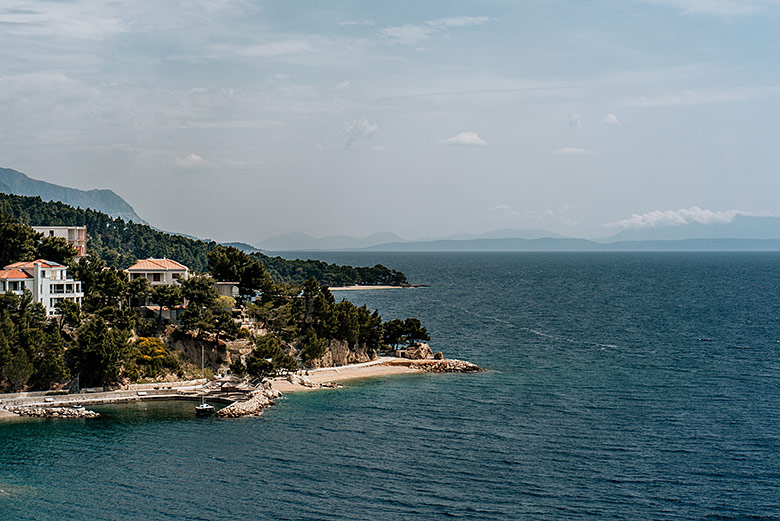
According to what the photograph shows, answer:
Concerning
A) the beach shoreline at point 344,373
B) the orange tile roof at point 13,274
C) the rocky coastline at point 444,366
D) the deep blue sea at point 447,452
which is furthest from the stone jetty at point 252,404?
the orange tile roof at point 13,274

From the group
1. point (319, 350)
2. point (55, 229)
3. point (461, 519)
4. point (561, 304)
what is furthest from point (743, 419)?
point (561, 304)

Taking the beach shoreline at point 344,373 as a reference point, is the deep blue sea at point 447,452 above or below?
below

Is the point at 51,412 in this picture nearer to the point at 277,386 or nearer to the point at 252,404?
the point at 252,404

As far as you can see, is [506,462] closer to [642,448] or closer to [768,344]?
[642,448]

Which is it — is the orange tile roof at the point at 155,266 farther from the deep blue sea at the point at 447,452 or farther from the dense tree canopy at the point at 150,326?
the deep blue sea at the point at 447,452

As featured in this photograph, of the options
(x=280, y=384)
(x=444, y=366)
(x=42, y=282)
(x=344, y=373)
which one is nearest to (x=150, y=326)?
(x=42, y=282)

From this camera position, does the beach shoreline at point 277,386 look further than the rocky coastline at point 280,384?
Yes

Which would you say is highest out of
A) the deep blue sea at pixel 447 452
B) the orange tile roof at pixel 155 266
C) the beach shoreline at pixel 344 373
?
the orange tile roof at pixel 155 266
